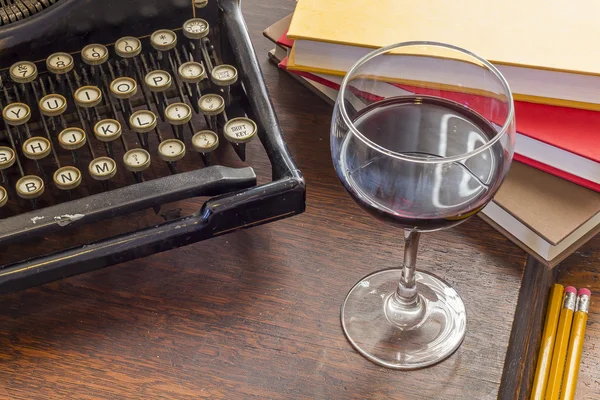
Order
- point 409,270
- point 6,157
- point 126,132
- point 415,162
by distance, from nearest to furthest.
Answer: point 415,162 < point 409,270 < point 6,157 < point 126,132

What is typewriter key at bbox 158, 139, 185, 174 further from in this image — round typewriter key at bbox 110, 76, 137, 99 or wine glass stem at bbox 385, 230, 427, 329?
wine glass stem at bbox 385, 230, 427, 329

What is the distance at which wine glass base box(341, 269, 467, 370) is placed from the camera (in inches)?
34.3

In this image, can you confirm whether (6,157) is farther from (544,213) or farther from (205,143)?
(544,213)

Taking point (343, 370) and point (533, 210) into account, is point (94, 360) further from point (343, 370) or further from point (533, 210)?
point (533, 210)

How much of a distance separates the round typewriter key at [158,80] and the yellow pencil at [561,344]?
1.96 ft

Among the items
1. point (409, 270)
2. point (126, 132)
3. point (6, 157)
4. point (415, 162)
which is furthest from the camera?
point (126, 132)

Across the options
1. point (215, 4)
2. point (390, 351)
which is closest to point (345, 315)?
point (390, 351)

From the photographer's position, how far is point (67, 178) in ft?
3.13

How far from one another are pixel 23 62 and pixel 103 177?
0.64ft

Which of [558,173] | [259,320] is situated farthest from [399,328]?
[558,173]

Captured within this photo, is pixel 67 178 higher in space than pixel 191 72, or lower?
lower

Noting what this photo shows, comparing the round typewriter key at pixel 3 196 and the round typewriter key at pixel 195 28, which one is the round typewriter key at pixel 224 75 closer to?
the round typewriter key at pixel 195 28

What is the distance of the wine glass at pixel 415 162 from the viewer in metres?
0.72

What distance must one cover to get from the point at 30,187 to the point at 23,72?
16cm
